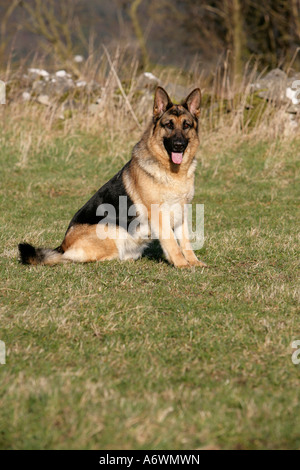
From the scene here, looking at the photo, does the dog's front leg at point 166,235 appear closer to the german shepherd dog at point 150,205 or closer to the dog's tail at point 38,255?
the german shepherd dog at point 150,205

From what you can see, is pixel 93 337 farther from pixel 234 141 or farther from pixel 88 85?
pixel 88 85

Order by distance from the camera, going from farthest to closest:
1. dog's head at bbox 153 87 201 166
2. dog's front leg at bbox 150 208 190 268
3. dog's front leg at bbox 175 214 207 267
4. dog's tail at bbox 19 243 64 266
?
dog's front leg at bbox 175 214 207 267 < dog's head at bbox 153 87 201 166 < dog's front leg at bbox 150 208 190 268 < dog's tail at bbox 19 243 64 266

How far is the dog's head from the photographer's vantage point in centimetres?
498

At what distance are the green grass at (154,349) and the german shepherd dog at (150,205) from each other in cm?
19

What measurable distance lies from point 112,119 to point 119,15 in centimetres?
1144

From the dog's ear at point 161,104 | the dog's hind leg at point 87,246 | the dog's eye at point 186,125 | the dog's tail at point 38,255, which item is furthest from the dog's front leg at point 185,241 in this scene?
the dog's tail at point 38,255

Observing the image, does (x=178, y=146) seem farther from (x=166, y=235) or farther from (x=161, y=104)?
(x=166, y=235)

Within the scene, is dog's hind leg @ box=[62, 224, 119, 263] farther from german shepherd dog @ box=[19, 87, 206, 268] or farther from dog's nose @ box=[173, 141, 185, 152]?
dog's nose @ box=[173, 141, 185, 152]

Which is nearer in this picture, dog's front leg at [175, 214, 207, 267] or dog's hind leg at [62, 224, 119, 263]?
dog's hind leg at [62, 224, 119, 263]

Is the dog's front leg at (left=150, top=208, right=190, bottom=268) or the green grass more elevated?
the dog's front leg at (left=150, top=208, right=190, bottom=268)

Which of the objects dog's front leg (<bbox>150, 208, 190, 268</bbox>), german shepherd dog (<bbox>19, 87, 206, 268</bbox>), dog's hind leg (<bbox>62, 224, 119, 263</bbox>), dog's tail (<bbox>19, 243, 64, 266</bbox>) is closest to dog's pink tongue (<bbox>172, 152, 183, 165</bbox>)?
german shepherd dog (<bbox>19, 87, 206, 268</bbox>)

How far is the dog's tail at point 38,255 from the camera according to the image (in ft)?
15.4

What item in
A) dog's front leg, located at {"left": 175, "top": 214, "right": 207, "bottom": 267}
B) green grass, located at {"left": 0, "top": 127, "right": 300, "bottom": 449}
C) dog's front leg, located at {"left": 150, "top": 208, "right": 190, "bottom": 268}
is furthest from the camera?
dog's front leg, located at {"left": 175, "top": 214, "right": 207, "bottom": 267}
